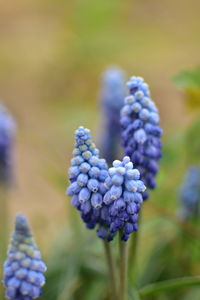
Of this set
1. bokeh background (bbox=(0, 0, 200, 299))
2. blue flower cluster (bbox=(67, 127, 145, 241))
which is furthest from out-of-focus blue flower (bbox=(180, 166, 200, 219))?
bokeh background (bbox=(0, 0, 200, 299))

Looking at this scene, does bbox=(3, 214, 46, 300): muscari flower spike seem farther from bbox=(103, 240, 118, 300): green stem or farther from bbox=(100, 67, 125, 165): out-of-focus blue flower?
bbox=(100, 67, 125, 165): out-of-focus blue flower

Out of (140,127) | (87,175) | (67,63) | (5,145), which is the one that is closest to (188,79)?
(140,127)

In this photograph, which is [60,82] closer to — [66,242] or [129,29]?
[129,29]

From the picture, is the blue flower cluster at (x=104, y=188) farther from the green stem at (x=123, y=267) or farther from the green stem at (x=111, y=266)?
the green stem at (x=111, y=266)

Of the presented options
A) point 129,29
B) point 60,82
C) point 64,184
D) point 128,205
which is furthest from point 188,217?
point 129,29

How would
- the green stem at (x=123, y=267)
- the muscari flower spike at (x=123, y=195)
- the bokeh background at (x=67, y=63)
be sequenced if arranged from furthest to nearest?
the bokeh background at (x=67, y=63) < the green stem at (x=123, y=267) < the muscari flower spike at (x=123, y=195)

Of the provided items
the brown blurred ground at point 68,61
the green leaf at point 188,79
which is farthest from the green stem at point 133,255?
the brown blurred ground at point 68,61

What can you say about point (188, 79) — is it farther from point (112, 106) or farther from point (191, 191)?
point (112, 106)
